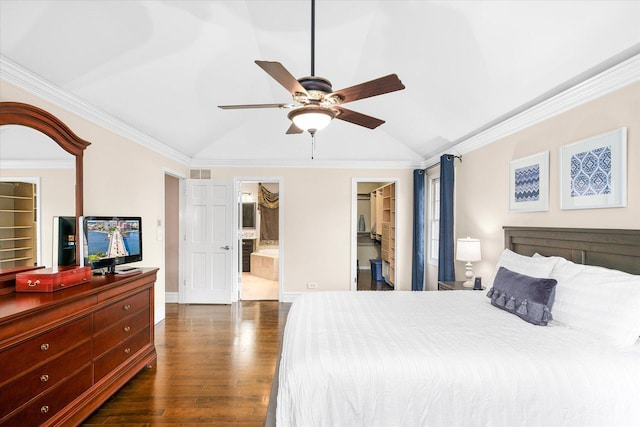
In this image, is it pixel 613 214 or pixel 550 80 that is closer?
pixel 613 214

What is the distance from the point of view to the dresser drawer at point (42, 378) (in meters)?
1.60

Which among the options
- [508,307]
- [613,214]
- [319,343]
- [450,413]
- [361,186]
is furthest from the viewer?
[361,186]

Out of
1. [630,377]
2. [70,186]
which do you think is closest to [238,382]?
[70,186]

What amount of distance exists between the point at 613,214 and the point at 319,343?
214 cm

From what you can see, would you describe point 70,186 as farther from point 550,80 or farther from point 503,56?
point 550,80

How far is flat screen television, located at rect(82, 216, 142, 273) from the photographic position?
8.80 ft

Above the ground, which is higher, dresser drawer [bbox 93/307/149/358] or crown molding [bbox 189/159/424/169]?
crown molding [bbox 189/159/424/169]

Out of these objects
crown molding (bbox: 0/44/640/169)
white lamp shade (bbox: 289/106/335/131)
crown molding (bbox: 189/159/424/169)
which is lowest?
white lamp shade (bbox: 289/106/335/131)

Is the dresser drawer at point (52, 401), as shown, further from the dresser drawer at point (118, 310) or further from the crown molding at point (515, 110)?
the crown molding at point (515, 110)

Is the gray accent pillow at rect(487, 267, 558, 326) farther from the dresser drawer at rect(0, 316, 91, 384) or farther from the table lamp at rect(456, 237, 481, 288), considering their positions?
the dresser drawer at rect(0, 316, 91, 384)

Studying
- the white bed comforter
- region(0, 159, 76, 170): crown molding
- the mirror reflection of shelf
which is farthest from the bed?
region(0, 159, 76, 170): crown molding

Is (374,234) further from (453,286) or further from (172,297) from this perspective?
(172,297)

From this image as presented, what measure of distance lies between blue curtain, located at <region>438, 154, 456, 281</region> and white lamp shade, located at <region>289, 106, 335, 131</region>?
2770 mm

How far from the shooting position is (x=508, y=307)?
2316 millimetres
